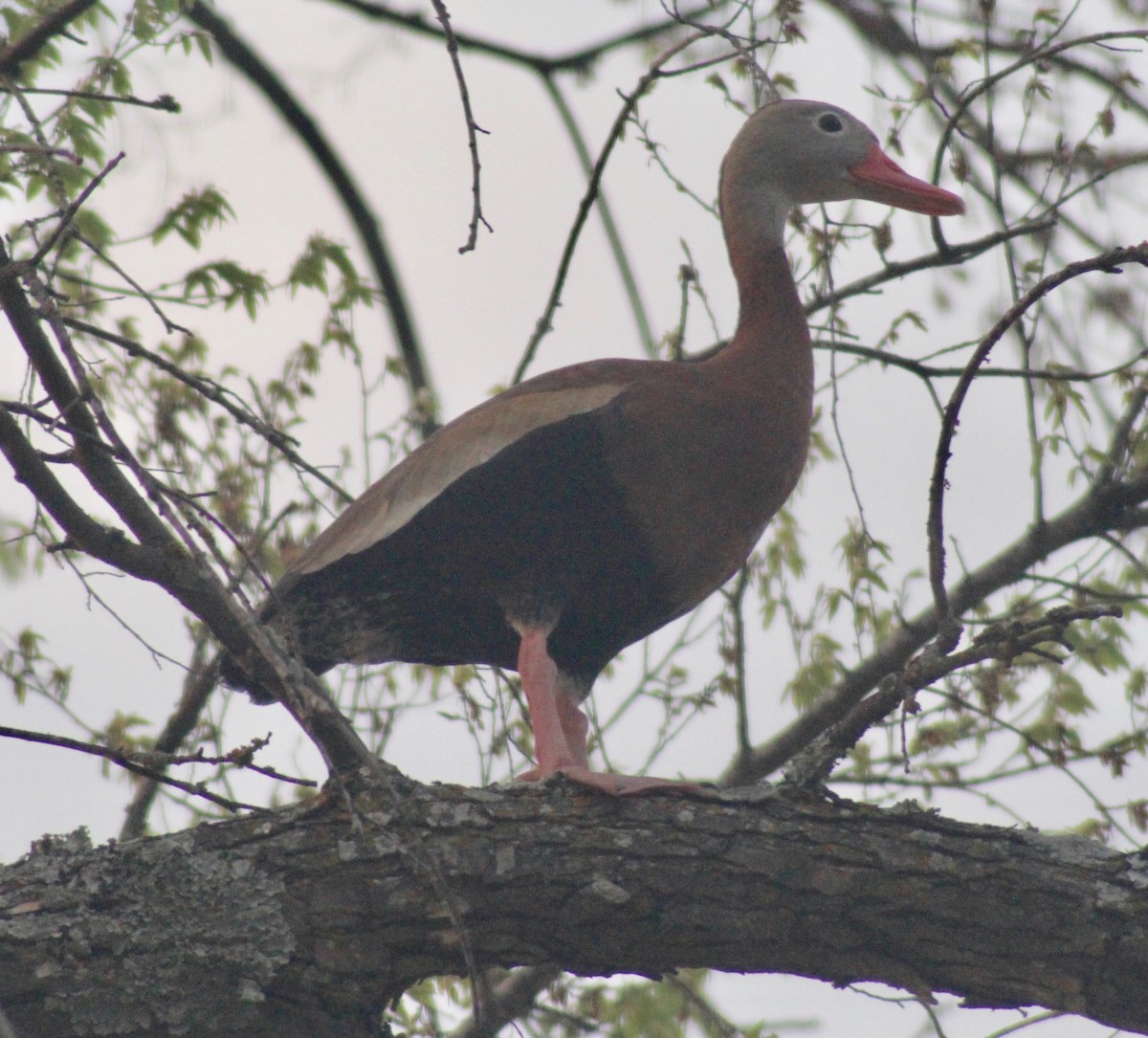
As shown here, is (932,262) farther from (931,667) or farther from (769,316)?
(931,667)

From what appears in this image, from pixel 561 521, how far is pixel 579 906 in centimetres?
124

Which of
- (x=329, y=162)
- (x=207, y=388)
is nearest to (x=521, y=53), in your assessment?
(x=329, y=162)

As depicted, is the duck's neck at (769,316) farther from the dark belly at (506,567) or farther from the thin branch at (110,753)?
the thin branch at (110,753)

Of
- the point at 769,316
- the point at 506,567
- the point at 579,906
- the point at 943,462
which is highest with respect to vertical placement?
the point at 769,316

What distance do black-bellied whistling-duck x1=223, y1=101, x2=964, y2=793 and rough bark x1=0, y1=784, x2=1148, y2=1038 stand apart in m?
0.74

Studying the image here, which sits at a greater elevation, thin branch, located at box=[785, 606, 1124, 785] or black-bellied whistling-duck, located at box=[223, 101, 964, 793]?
black-bellied whistling-duck, located at box=[223, 101, 964, 793]

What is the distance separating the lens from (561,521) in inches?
161

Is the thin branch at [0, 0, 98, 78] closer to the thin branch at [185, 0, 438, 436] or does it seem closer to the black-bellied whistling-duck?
the black-bellied whistling-duck

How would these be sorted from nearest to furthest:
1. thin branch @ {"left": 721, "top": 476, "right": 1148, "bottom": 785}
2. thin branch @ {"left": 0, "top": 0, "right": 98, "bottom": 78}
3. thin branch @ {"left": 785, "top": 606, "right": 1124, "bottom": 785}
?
thin branch @ {"left": 0, "top": 0, "right": 98, "bottom": 78} → thin branch @ {"left": 785, "top": 606, "right": 1124, "bottom": 785} → thin branch @ {"left": 721, "top": 476, "right": 1148, "bottom": 785}

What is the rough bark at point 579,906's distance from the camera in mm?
3016

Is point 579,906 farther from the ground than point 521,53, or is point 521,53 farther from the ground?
point 521,53

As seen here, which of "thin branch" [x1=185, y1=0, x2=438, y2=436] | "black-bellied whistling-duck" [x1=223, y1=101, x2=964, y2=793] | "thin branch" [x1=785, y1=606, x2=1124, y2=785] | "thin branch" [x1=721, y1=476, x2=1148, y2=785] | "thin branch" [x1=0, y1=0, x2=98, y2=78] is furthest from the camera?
"thin branch" [x1=185, y1=0, x2=438, y2=436]

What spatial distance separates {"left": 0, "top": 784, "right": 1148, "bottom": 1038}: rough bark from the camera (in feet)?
9.89

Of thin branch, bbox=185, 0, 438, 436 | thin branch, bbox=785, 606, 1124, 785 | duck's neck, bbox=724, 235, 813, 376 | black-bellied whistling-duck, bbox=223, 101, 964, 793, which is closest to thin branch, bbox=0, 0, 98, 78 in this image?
black-bellied whistling-duck, bbox=223, 101, 964, 793
